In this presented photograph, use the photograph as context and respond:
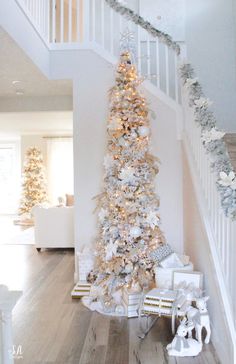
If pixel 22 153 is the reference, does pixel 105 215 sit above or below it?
below

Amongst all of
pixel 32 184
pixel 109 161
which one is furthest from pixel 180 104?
pixel 32 184

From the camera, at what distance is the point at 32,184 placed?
9664mm

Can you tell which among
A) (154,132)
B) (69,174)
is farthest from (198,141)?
(69,174)

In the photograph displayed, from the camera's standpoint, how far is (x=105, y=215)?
367 cm

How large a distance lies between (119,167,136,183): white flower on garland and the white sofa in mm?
2636

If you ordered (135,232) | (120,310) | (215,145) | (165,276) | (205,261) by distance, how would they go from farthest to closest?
1. (135,232)
2. (120,310)
3. (165,276)
4. (205,261)
5. (215,145)

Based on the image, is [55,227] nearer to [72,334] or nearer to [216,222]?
[72,334]

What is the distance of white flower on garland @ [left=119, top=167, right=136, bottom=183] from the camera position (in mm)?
3518

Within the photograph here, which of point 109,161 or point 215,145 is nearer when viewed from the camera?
point 215,145

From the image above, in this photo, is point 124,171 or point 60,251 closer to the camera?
point 124,171

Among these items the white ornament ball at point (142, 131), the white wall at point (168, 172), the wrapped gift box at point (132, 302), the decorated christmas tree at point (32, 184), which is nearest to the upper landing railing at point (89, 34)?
the white wall at point (168, 172)

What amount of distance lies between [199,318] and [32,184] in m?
7.84

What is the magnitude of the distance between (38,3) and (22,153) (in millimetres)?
6911

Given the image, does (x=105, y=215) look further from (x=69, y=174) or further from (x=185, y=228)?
(x=69, y=174)
